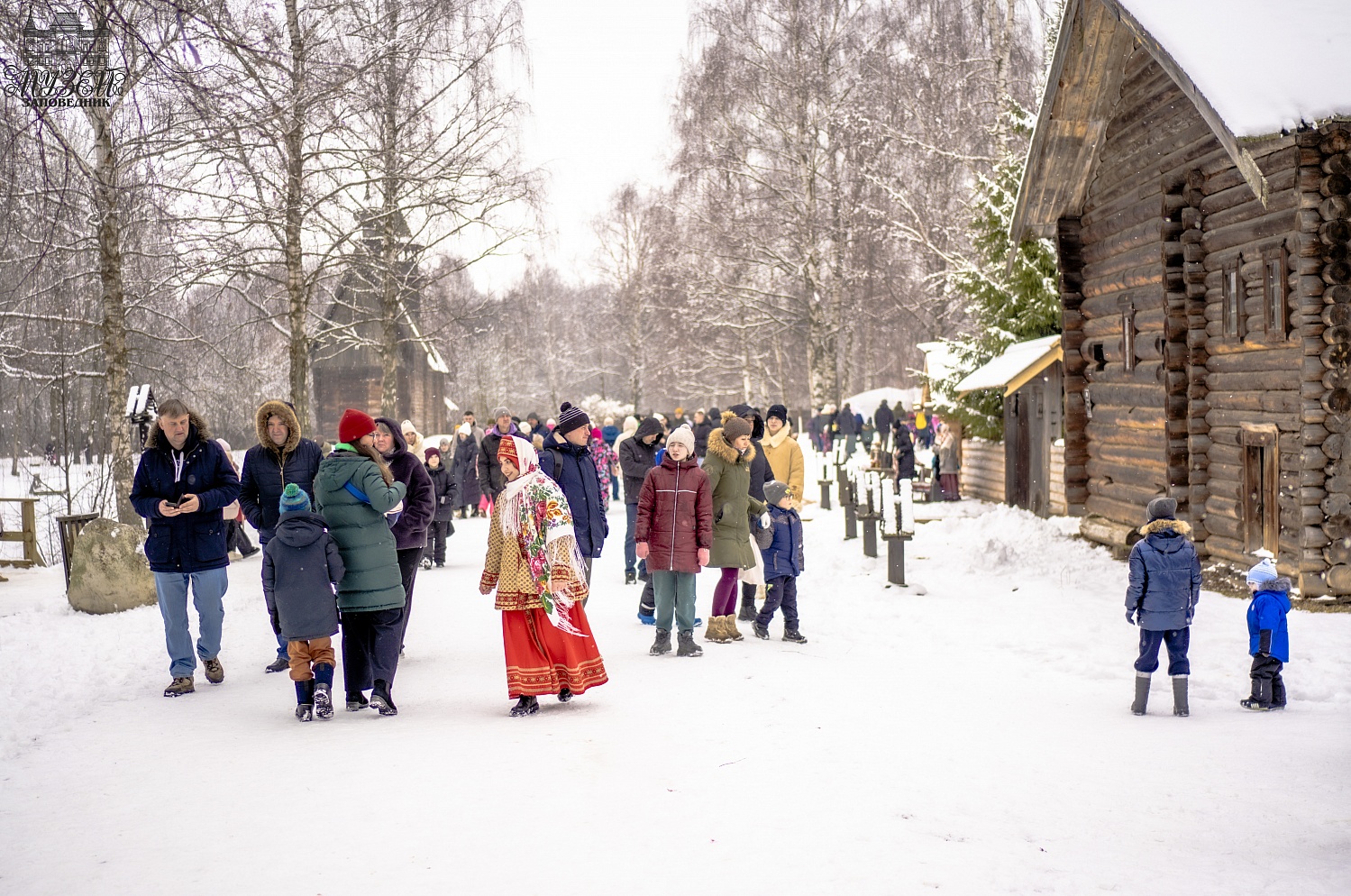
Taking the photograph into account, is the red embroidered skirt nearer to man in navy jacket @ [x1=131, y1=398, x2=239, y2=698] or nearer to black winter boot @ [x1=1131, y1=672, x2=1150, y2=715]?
man in navy jacket @ [x1=131, y1=398, x2=239, y2=698]

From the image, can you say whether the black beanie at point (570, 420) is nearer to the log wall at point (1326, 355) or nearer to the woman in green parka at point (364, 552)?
the woman in green parka at point (364, 552)

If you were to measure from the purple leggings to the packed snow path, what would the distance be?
34 cm

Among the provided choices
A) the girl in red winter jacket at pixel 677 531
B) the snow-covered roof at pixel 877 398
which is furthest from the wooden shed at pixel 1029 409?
the snow-covered roof at pixel 877 398

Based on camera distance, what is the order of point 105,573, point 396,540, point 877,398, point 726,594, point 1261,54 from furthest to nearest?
point 877,398 → point 105,573 → point 1261,54 → point 726,594 → point 396,540

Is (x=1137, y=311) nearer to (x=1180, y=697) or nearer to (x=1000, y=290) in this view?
(x=1000, y=290)

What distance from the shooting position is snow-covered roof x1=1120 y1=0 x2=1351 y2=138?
9.78 metres

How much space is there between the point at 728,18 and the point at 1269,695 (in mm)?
27301

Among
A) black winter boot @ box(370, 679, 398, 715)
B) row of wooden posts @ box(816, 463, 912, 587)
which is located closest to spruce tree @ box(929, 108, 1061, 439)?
row of wooden posts @ box(816, 463, 912, 587)

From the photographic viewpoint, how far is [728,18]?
31.6 m

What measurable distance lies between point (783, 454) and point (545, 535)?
425cm

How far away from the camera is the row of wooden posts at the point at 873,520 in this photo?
13273mm

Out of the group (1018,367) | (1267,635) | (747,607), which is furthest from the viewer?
(1018,367)

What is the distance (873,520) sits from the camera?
1515cm

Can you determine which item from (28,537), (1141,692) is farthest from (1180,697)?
(28,537)
